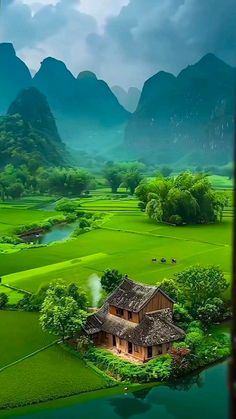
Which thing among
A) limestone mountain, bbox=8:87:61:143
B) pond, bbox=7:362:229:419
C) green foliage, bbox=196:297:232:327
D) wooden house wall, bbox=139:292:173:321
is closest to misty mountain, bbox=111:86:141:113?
limestone mountain, bbox=8:87:61:143

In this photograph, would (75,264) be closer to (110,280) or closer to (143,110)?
(110,280)

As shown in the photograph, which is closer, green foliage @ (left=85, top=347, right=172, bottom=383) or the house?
green foliage @ (left=85, top=347, right=172, bottom=383)

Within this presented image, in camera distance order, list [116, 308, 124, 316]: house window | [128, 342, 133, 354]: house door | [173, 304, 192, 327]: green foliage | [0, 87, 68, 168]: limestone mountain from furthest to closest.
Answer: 1. [0, 87, 68, 168]: limestone mountain
2. [173, 304, 192, 327]: green foliage
3. [116, 308, 124, 316]: house window
4. [128, 342, 133, 354]: house door

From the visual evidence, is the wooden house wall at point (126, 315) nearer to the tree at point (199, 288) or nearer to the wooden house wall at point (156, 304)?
the wooden house wall at point (156, 304)

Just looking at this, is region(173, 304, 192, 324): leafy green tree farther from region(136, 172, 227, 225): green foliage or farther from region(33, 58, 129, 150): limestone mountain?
region(33, 58, 129, 150): limestone mountain

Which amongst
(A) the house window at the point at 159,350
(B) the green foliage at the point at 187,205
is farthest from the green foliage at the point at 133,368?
(B) the green foliage at the point at 187,205

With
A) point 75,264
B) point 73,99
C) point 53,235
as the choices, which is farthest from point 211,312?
point 73,99
